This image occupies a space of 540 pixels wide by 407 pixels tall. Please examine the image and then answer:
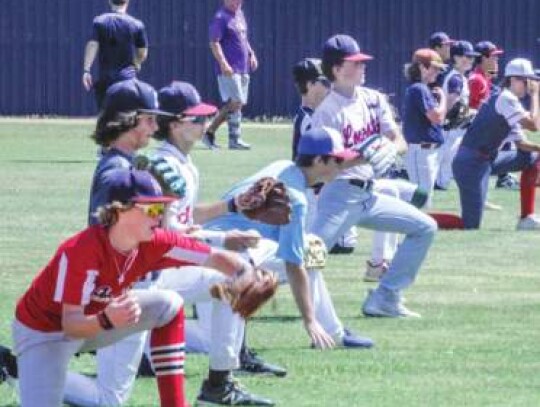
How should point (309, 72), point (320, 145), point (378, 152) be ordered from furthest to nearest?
point (309, 72) < point (378, 152) < point (320, 145)

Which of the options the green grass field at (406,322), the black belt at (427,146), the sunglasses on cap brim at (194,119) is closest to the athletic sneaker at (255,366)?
the green grass field at (406,322)

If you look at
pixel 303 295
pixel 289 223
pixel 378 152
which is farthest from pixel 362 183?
pixel 289 223

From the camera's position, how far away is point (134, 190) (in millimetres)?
7742

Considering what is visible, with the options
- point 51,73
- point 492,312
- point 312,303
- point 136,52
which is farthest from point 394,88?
point 312,303

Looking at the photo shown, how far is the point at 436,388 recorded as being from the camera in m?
9.45

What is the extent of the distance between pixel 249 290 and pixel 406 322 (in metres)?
3.58

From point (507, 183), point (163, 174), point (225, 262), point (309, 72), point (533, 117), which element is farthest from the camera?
point (507, 183)

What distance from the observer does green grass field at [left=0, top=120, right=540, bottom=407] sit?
939cm

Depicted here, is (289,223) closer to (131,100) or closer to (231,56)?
(131,100)

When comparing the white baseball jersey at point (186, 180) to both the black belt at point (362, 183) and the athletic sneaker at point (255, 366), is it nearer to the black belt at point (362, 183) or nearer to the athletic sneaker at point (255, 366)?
the athletic sneaker at point (255, 366)

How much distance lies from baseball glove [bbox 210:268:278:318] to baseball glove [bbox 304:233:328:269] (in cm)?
186

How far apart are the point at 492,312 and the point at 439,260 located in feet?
9.32

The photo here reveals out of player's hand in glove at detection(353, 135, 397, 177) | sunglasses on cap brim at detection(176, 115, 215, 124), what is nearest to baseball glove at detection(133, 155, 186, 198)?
sunglasses on cap brim at detection(176, 115, 215, 124)

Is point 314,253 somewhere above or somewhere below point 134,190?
below
